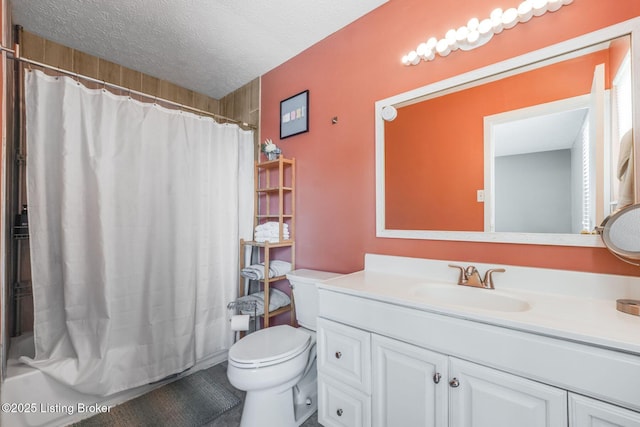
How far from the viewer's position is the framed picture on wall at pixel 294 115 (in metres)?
1.99

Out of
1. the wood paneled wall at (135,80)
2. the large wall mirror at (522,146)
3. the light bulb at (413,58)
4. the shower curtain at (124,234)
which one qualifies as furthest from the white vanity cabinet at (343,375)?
the wood paneled wall at (135,80)

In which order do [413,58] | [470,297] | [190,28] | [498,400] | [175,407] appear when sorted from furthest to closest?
1. [190,28]
2. [175,407]
3. [413,58]
4. [470,297]
5. [498,400]

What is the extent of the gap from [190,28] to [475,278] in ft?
7.46

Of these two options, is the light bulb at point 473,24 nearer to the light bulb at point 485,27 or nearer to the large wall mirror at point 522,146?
the light bulb at point 485,27

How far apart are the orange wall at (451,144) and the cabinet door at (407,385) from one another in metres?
0.65

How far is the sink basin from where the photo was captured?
3.50ft

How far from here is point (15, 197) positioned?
5.57ft

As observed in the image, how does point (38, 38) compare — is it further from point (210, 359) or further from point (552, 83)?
point (552, 83)

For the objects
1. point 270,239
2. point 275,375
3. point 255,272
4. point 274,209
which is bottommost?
point 275,375

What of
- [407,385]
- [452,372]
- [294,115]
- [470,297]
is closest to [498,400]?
[452,372]

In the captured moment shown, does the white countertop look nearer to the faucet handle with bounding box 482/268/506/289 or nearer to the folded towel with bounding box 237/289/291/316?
the faucet handle with bounding box 482/268/506/289

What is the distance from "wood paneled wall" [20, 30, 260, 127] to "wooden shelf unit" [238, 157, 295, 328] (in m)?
0.55

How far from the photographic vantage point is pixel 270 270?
1.94m

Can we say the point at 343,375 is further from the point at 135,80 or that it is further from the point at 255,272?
the point at 135,80
